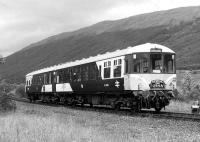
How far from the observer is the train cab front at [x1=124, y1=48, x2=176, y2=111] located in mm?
19469

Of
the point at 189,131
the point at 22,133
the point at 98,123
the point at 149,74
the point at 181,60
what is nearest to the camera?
the point at 22,133

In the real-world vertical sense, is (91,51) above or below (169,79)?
above

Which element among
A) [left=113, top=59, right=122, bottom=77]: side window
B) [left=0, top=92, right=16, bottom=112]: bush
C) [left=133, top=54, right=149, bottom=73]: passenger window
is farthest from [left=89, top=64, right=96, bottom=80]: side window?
[left=0, top=92, right=16, bottom=112]: bush

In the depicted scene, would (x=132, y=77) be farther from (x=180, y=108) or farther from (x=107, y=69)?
(x=180, y=108)

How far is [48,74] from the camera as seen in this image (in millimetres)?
34906

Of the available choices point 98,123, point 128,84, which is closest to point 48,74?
point 128,84

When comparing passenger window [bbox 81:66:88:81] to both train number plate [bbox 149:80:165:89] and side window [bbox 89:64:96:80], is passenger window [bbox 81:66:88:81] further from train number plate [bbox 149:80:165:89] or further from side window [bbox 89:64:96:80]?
train number plate [bbox 149:80:165:89]

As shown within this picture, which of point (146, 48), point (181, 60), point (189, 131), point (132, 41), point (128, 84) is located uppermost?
point (132, 41)

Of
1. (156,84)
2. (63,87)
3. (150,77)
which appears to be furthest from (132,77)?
(63,87)

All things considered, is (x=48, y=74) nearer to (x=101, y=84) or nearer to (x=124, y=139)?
(x=101, y=84)

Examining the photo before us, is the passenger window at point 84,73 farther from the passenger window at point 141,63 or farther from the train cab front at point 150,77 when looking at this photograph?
the passenger window at point 141,63

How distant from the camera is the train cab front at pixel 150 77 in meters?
19.5

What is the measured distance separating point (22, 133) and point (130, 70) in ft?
30.3

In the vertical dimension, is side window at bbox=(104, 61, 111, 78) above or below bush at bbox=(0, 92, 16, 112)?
above
